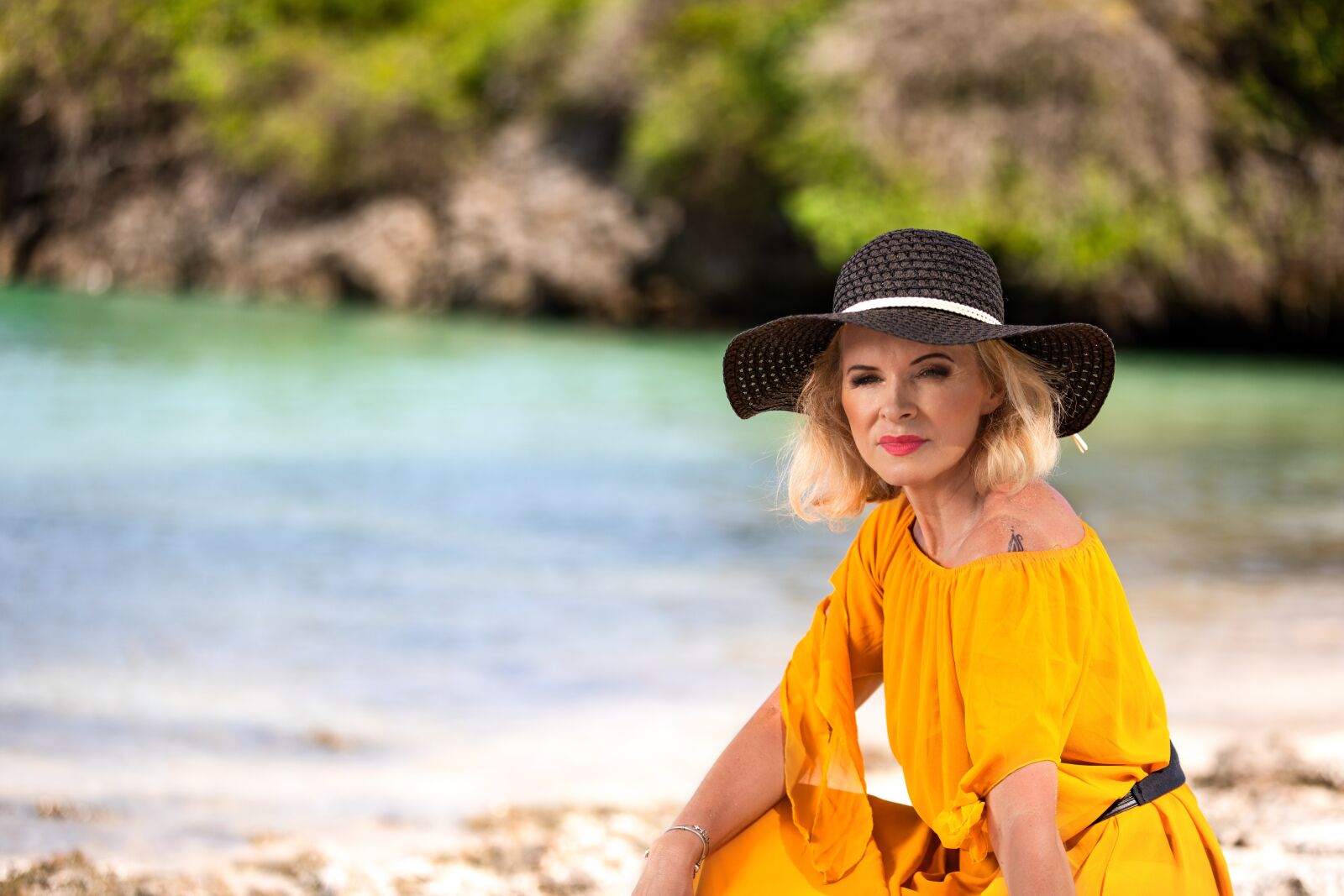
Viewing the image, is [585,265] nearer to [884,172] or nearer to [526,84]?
[526,84]

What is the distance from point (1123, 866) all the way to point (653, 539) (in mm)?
5110

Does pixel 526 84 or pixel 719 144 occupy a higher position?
pixel 526 84

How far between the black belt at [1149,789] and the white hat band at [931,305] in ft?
1.84

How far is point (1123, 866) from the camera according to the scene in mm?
1615

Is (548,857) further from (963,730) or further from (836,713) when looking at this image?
(963,730)

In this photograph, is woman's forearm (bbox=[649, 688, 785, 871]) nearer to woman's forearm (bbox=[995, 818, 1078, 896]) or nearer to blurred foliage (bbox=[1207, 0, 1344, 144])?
woman's forearm (bbox=[995, 818, 1078, 896])

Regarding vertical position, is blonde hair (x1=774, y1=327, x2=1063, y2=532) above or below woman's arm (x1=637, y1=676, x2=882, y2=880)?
above

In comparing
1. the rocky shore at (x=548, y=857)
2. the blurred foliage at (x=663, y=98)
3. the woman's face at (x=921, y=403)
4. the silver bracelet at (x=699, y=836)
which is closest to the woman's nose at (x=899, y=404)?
the woman's face at (x=921, y=403)

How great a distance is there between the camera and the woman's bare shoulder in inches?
64.1

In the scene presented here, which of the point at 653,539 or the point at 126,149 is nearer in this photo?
the point at 653,539

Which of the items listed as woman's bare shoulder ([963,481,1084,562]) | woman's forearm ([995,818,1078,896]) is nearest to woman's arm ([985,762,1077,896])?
woman's forearm ([995,818,1078,896])

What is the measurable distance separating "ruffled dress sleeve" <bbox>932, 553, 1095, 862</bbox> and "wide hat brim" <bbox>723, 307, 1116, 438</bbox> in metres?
0.26

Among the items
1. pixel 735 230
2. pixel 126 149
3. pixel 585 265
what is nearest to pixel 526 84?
pixel 585 265

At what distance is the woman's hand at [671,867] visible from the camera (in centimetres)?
184
